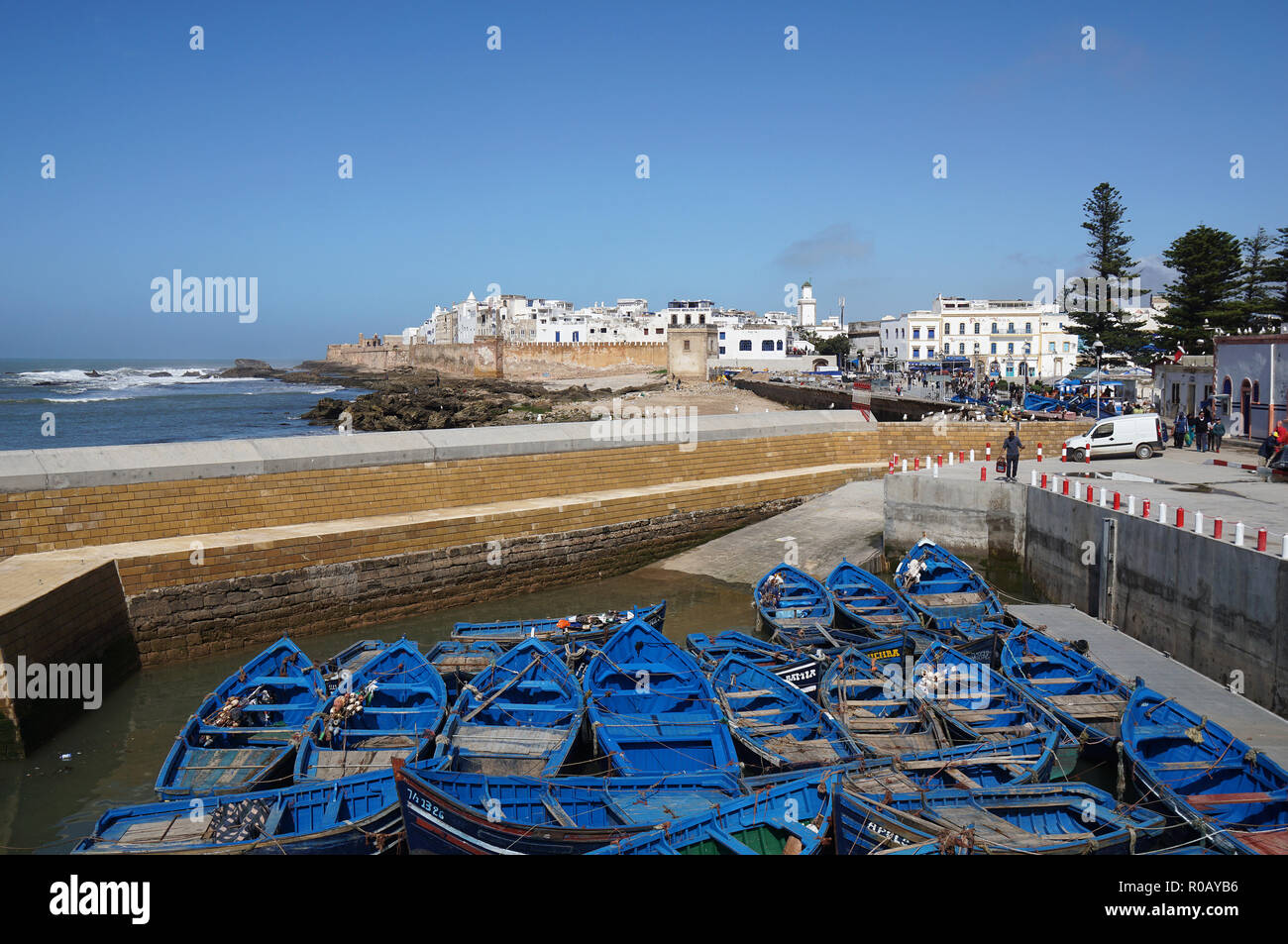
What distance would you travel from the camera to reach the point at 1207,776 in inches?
390

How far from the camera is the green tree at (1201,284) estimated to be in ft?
144

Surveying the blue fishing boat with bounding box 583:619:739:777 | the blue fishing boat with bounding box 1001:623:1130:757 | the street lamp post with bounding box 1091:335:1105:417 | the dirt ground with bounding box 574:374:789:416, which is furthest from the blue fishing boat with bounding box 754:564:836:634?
the dirt ground with bounding box 574:374:789:416

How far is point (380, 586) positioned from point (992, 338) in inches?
2664

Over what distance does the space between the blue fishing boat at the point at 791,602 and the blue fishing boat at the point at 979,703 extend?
3.23 meters

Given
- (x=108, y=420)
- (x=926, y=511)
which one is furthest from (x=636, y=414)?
(x=108, y=420)

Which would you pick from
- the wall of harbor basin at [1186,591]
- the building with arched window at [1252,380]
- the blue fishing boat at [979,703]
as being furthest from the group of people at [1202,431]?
the blue fishing boat at [979,703]

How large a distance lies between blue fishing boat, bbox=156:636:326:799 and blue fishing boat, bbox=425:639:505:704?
1.85 m

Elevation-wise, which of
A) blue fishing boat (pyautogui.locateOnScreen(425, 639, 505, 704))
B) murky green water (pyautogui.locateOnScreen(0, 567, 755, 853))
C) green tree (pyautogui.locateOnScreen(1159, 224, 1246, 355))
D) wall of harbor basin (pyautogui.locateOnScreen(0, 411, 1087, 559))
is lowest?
murky green water (pyautogui.locateOnScreen(0, 567, 755, 853))

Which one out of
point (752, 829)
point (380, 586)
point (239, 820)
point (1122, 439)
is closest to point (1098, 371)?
point (1122, 439)

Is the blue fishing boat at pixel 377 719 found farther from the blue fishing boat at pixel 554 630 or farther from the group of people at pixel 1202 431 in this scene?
the group of people at pixel 1202 431

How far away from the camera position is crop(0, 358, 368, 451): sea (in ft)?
187

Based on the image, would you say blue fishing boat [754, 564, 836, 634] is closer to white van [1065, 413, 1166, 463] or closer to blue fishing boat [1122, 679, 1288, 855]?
blue fishing boat [1122, 679, 1288, 855]

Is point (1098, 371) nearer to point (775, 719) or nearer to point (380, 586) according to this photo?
point (380, 586)

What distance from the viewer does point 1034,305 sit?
79875 millimetres
